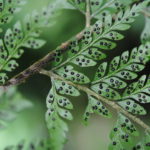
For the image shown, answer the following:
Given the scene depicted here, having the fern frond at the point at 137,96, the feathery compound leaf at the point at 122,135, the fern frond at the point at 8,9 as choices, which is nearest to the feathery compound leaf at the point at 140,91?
the fern frond at the point at 137,96

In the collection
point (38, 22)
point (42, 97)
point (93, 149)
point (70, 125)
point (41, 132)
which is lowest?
point (93, 149)

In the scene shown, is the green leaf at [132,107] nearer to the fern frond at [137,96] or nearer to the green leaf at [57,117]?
the fern frond at [137,96]

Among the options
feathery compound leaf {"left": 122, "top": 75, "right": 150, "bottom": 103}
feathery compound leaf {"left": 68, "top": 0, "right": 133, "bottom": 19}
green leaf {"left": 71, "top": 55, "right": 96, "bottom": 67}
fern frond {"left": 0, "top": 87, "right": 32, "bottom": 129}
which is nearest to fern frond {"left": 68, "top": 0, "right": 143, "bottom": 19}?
feathery compound leaf {"left": 68, "top": 0, "right": 133, "bottom": 19}

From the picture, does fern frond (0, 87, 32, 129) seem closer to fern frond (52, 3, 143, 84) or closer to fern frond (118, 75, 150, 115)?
fern frond (52, 3, 143, 84)

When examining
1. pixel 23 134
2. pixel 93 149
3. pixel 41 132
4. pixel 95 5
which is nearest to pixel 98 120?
pixel 93 149

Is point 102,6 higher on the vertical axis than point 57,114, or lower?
higher

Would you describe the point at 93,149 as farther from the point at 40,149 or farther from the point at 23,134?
the point at 40,149

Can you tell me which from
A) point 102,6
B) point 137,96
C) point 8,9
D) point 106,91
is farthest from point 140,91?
point 8,9

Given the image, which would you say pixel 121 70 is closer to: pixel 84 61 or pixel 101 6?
pixel 84 61
